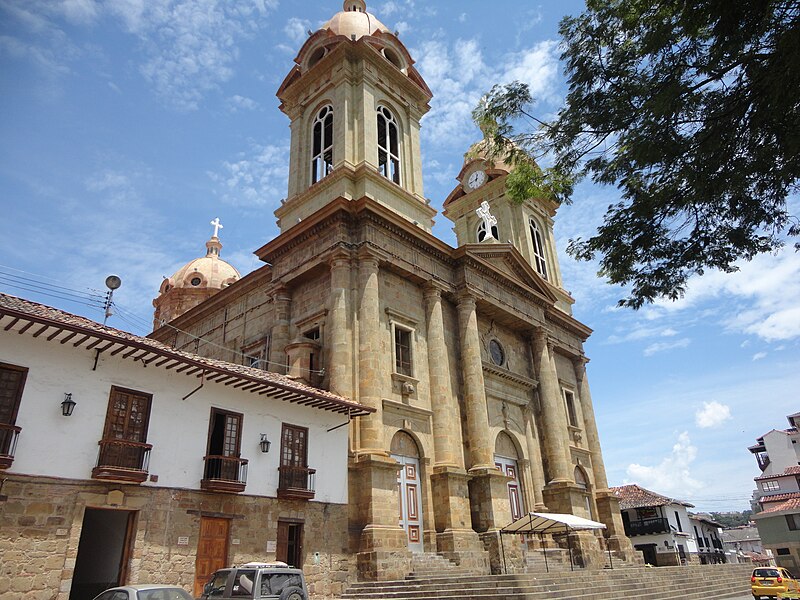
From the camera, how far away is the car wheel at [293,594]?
36.5 feet

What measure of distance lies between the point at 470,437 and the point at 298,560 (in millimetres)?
8811

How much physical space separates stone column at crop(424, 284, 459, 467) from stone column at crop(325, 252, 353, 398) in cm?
399

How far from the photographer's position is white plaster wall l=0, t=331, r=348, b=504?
12.8 meters

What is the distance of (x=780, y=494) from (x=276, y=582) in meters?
48.6

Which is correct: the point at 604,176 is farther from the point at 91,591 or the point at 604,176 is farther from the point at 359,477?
the point at 91,591

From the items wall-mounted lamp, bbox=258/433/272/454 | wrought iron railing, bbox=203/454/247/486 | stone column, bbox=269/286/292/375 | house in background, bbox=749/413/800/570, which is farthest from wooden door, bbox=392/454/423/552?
house in background, bbox=749/413/800/570

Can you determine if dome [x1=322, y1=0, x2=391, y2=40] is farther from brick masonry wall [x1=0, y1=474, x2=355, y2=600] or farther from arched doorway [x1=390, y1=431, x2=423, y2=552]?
brick masonry wall [x1=0, y1=474, x2=355, y2=600]

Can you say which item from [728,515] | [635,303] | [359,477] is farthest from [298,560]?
[728,515]

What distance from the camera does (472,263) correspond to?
85.5ft

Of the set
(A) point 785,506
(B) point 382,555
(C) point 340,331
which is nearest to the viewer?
(B) point 382,555

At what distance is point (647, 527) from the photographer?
4116 cm

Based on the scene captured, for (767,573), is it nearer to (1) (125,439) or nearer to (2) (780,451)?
(1) (125,439)

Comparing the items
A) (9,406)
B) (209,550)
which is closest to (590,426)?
(209,550)

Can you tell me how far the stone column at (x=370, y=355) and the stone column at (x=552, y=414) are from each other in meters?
11.1
